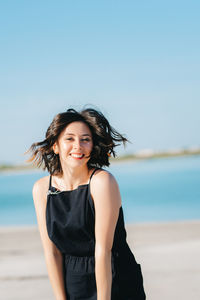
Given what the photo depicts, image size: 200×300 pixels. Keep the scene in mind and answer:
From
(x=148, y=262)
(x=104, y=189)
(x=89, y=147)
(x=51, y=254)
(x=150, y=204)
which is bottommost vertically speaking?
(x=150, y=204)

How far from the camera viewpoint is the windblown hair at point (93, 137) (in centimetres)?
207

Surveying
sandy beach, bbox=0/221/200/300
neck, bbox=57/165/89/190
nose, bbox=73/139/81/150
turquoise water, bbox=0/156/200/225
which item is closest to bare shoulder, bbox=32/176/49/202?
neck, bbox=57/165/89/190

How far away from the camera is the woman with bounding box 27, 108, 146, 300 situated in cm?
192

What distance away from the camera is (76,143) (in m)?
2.03

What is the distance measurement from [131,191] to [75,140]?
2228 centimetres

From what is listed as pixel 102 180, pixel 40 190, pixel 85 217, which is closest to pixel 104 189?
pixel 102 180

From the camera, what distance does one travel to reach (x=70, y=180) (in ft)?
6.82

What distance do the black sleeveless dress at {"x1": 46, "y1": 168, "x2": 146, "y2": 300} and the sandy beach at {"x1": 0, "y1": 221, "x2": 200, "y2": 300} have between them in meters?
1.76

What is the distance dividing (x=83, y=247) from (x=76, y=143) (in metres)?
0.47

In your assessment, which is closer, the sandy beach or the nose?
the nose

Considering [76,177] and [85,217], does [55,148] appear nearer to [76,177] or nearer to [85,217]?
[76,177]

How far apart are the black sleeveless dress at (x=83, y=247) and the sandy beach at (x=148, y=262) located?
176 centimetres

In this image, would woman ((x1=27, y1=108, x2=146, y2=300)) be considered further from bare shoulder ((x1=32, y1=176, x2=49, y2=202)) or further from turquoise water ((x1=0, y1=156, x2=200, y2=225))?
turquoise water ((x1=0, y1=156, x2=200, y2=225))

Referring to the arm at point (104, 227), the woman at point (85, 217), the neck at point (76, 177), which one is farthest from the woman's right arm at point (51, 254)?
the arm at point (104, 227)
